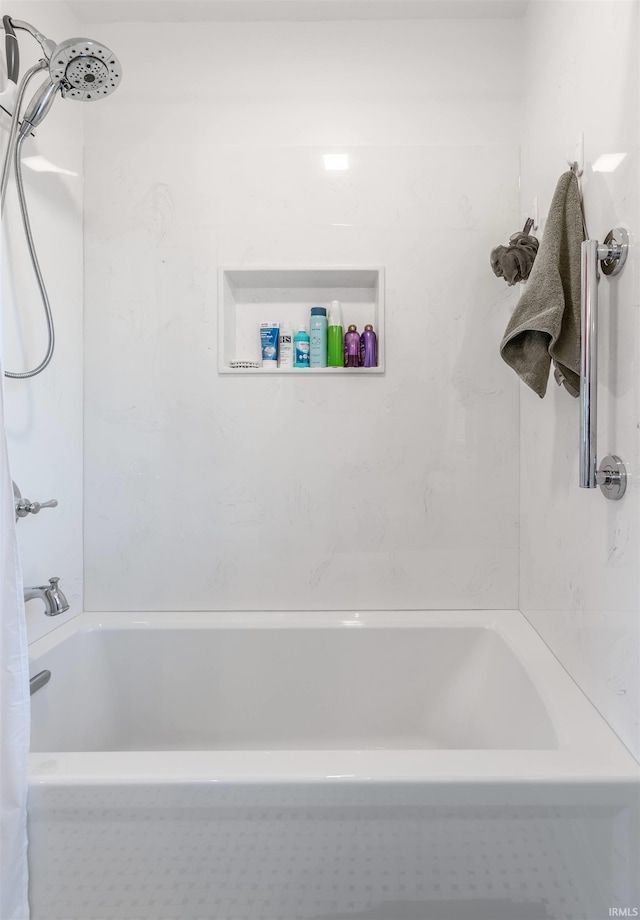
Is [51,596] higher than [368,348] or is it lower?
lower

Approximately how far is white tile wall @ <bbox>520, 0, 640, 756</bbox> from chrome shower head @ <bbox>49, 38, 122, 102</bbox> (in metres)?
1.04

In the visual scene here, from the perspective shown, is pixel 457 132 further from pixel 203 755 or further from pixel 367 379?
pixel 203 755

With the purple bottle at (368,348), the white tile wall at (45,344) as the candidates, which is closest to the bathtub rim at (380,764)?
the white tile wall at (45,344)

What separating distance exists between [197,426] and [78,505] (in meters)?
0.46

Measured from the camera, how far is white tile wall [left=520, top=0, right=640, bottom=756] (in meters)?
0.95

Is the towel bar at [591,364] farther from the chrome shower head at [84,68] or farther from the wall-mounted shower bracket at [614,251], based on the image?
the chrome shower head at [84,68]

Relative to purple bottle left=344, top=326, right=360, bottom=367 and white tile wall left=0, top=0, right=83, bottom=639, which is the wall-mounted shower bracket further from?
white tile wall left=0, top=0, right=83, bottom=639

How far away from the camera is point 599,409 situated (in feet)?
3.50

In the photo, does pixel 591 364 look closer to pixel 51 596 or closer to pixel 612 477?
pixel 612 477

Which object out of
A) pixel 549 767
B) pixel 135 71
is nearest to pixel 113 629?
pixel 549 767

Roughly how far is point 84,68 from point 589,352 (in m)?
1.25

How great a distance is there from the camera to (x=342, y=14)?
63.9 inches

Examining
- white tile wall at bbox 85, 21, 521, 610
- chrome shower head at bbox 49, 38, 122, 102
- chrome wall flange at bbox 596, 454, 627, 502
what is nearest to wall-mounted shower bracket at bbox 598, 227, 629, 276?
chrome wall flange at bbox 596, 454, 627, 502

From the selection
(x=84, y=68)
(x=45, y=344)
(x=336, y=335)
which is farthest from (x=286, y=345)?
(x=84, y=68)
